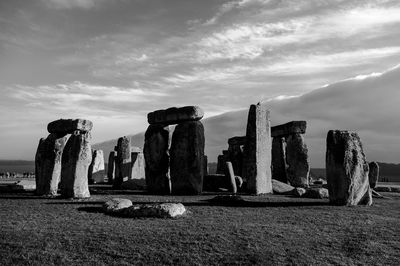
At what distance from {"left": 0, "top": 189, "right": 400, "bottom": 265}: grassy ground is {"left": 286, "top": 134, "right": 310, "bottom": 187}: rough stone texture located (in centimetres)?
1276

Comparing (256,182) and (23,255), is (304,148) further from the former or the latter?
(23,255)

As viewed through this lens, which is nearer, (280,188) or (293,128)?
(280,188)

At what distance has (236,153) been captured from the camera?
94.3ft

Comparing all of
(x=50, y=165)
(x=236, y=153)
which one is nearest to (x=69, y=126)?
(x=50, y=165)

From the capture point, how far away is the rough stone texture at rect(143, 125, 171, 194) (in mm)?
18547

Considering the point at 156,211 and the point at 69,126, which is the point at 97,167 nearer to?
the point at 69,126

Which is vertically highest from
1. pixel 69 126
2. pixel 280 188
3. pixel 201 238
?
pixel 69 126

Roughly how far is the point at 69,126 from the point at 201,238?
879cm

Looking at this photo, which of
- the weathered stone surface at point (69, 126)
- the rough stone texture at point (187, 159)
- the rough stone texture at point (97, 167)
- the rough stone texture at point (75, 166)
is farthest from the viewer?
the rough stone texture at point (97, 167)

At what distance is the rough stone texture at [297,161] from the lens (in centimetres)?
2403

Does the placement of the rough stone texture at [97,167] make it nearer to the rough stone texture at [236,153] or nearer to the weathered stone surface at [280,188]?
the rough stone texture at [236,153]

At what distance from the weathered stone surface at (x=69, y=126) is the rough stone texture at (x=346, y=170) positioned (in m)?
8.40

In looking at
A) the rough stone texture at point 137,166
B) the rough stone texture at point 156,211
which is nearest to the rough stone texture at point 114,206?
the rough stone texture at point 156,211

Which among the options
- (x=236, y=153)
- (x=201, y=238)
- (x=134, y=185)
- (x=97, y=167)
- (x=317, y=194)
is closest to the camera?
(x=201, y=238)
